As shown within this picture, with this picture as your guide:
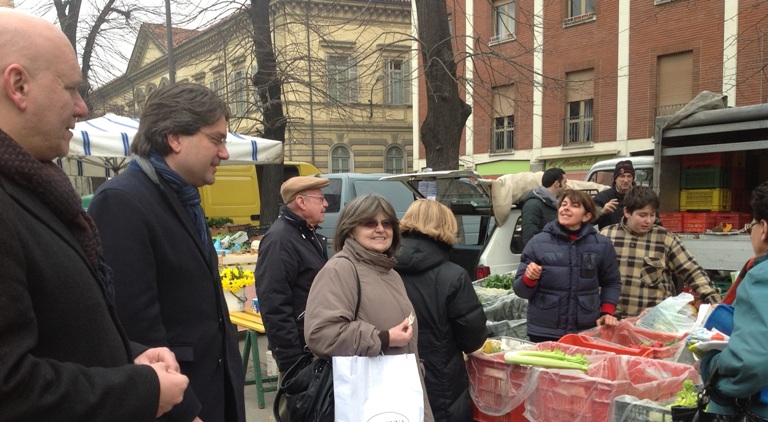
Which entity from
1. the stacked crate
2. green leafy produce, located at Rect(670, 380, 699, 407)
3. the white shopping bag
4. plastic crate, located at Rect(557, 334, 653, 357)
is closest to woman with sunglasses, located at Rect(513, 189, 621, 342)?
plastic crate, located at Rect(557, 334, 653, 357)

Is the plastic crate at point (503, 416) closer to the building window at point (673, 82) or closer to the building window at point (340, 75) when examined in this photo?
the building window at point (340, 75)

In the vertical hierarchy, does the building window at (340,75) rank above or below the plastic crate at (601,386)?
above

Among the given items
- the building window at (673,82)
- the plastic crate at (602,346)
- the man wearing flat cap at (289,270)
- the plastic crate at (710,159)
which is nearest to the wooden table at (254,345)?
the man wearing flat cap at (289,270)

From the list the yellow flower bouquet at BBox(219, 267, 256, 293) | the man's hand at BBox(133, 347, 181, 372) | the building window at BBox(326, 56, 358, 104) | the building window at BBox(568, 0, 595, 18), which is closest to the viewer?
the man's hand at BBox(133, 347, 181, 372)

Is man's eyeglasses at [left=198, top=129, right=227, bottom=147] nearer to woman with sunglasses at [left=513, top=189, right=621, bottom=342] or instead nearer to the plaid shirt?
woman with sunglasses at [left=513, top=189, right=621, bottom=342]

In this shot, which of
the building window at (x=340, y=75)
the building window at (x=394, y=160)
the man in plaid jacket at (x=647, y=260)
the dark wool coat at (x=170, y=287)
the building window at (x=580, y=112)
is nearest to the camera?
the dark wool coat at (x=170, y=287)

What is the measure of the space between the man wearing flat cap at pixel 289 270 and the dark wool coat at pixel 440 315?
0.77 metres

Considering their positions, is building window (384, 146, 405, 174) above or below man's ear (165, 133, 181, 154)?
above

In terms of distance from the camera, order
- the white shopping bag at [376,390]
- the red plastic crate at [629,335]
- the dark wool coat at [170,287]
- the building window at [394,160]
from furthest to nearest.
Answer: the building window at [394,160] → the red plastic crate at [629,335] → the white shopping bag at [376,390] → the dark wool coat at [170,287]

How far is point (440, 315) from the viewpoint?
3064 mm

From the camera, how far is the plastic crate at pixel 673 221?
7.02m

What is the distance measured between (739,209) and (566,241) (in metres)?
4.55

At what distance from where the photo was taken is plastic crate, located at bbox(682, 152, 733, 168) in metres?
6.93

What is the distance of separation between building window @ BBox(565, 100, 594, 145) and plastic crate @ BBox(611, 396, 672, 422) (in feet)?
61.3
